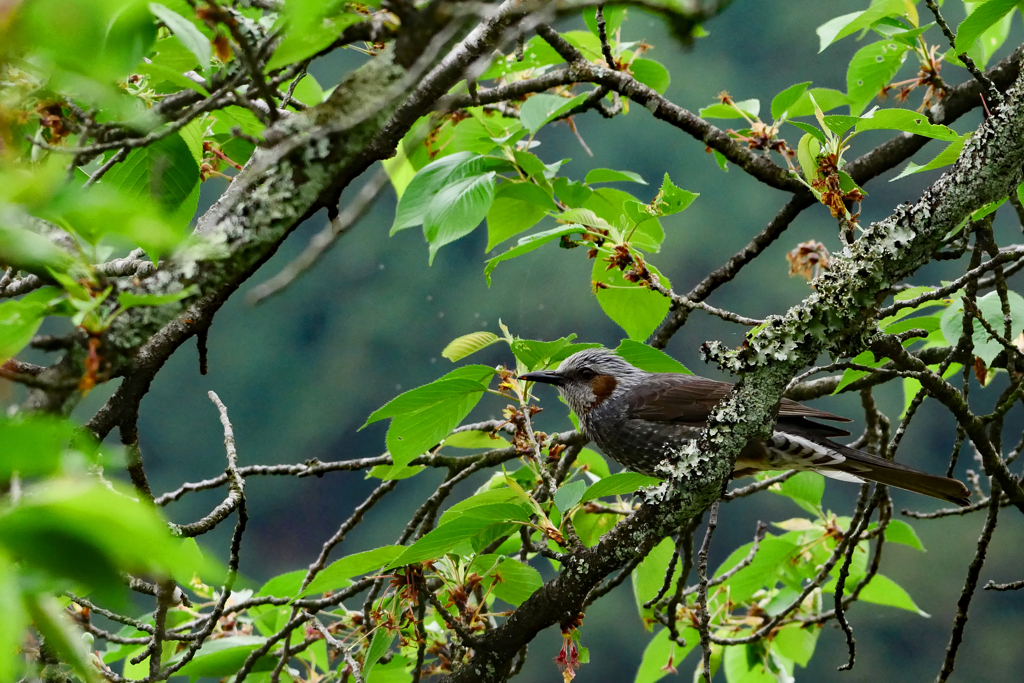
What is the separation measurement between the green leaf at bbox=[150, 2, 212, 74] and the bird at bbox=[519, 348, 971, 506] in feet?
3.84

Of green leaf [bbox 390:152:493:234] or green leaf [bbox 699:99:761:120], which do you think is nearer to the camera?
green leaf [bbox 390:152:493:234]

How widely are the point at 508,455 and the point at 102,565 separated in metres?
1.56

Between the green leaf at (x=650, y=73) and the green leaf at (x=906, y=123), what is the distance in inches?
27.6

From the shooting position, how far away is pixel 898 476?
6.15 feet

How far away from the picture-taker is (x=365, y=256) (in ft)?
20.1

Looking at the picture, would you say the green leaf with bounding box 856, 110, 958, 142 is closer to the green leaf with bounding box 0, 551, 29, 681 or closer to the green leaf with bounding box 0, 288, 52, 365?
the green leaf with bounding box 0, 288, 52, 365

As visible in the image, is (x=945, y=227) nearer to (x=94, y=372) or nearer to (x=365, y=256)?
(x=94, y=372)

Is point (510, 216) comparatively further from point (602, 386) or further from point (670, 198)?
point (602, 386)

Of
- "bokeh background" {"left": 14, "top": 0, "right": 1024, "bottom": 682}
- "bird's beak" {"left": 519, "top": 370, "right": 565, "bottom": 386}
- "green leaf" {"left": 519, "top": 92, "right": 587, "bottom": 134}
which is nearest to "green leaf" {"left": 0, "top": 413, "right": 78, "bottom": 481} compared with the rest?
"green leaf" {"left": 519, "top": 92, "right": 587, "bottom": 134}

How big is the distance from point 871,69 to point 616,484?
1.37 metres

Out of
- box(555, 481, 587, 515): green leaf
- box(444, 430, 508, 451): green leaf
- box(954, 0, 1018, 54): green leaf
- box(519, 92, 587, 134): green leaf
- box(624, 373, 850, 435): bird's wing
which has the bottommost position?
box(555, 481, 587, 515): green leaf

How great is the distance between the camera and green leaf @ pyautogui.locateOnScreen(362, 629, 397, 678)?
4.91 ft

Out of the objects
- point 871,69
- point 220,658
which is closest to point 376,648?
point 220,658

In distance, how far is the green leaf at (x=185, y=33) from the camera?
0.71 metres
